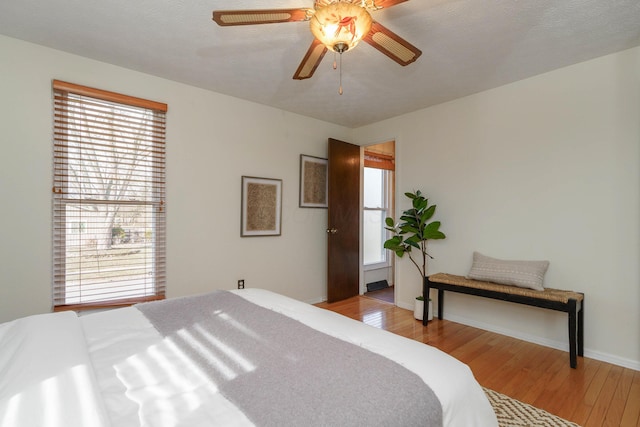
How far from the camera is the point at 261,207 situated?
356cm

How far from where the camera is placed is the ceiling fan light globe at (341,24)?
1.42 m

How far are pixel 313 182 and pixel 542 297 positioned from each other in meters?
2.72

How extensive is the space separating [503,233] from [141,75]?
3771mm

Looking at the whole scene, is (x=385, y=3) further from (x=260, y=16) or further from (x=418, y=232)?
Result: (x=418, y=232)

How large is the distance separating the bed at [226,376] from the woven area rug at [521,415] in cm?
87

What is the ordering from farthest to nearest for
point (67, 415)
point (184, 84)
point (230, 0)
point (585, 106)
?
point (184, 84)
point (585, 106)
point (230, 0)
point (67, 415)

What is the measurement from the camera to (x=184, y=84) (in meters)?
3.02

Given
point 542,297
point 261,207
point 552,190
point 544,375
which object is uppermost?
point 552,190

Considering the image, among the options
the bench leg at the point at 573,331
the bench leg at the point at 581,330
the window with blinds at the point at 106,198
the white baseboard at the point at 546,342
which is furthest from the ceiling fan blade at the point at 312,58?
the white baseboard at the point at 546,342

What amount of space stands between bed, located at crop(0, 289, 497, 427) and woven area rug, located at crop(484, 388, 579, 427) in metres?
0.87

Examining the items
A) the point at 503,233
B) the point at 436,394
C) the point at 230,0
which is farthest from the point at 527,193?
the point at 230,0

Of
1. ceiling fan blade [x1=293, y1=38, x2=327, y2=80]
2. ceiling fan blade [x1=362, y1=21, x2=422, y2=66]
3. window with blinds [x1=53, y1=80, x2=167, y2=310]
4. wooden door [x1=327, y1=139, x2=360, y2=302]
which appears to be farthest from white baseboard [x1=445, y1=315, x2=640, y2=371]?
window with blinds [x1=53, y1=80, x2=167, y2=310]

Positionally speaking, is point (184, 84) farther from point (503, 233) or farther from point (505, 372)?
point (505, 372)

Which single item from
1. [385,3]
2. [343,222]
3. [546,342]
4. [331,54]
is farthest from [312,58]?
[546,342]
